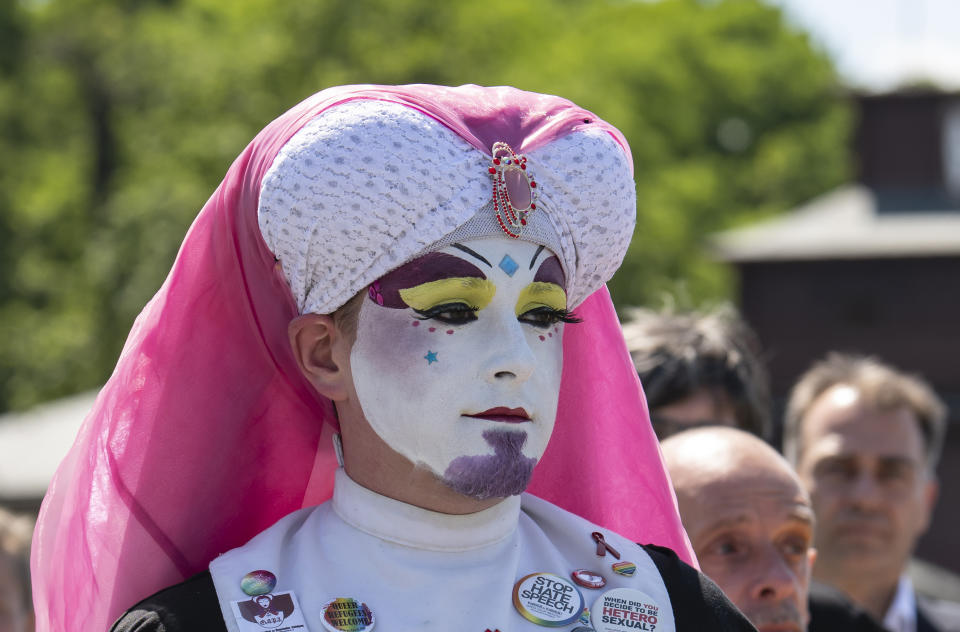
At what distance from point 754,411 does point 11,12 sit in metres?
23.0

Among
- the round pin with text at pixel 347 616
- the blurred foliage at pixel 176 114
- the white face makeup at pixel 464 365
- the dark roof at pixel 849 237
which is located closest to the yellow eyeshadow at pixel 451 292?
the white face makeup at pixel 464 365

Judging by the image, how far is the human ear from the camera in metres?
2.53

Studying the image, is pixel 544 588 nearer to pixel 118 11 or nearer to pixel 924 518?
pixel 924 518

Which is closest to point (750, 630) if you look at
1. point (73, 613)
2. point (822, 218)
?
point (73, 613)

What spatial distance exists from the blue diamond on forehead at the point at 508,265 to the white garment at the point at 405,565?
1.29ft

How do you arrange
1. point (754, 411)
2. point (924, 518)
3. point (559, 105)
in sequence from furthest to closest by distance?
point (924, 518) < point (754, 411) < point (559, 105)

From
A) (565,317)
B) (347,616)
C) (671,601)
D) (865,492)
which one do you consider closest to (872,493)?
(865,492)

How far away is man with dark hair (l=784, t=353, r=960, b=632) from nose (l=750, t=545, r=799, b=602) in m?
1.61

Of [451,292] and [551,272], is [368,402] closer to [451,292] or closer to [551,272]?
[451,292]

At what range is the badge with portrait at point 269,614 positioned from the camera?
7.70 ft

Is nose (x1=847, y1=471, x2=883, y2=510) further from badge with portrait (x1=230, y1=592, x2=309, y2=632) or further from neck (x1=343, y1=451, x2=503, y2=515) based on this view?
badge with portrait (x1=230, y1=592, x2=309, y2=632)

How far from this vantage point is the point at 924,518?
5098 mm

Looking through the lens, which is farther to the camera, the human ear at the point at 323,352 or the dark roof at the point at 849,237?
the dark roof at the point at 849,237

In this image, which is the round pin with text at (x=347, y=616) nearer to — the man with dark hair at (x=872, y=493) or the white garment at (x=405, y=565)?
the white garment at (x=405, y=565)
